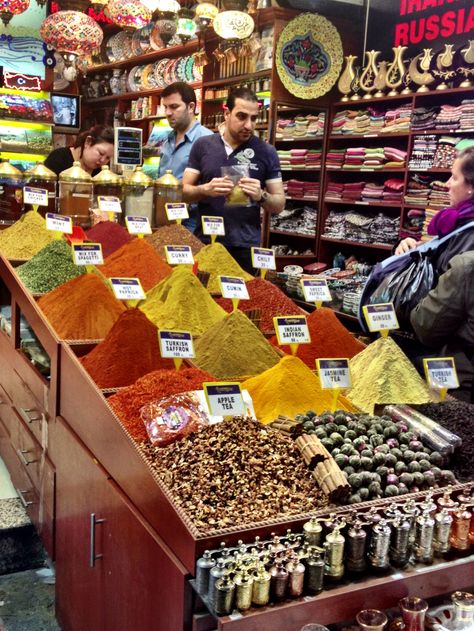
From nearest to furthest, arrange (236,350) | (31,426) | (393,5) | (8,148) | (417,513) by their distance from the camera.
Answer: (417,513)
(236,350)
(31,426)
(393,5)
(8,148)

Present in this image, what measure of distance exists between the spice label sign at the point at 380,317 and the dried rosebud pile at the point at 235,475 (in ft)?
2.17

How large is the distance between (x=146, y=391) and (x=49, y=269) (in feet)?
3.19

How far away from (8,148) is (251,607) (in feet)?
19.5

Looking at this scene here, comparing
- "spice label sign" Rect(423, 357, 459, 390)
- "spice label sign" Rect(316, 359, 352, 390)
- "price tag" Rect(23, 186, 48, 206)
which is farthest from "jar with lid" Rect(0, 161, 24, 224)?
"spice label sign" Rect(423, 357, 459, 390)

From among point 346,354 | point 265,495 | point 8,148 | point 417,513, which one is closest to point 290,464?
point 265,495

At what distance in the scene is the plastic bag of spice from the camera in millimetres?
1648

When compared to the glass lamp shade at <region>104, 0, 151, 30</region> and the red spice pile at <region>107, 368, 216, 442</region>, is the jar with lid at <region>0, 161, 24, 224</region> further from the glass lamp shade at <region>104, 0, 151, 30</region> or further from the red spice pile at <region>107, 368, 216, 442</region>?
the glass lamp shade at <region>104, 0, 151, 30</region>

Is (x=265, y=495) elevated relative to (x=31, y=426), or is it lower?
elevated

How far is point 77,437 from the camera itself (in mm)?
1999

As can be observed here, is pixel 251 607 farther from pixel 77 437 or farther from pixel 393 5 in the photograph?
pixel 393 5

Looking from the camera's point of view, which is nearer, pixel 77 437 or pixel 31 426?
pixel 77 437

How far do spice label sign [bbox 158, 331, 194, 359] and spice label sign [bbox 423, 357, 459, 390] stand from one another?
0.68 metres

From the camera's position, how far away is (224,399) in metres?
1.65

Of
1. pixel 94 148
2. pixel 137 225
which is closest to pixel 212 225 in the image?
pixel 137 225
